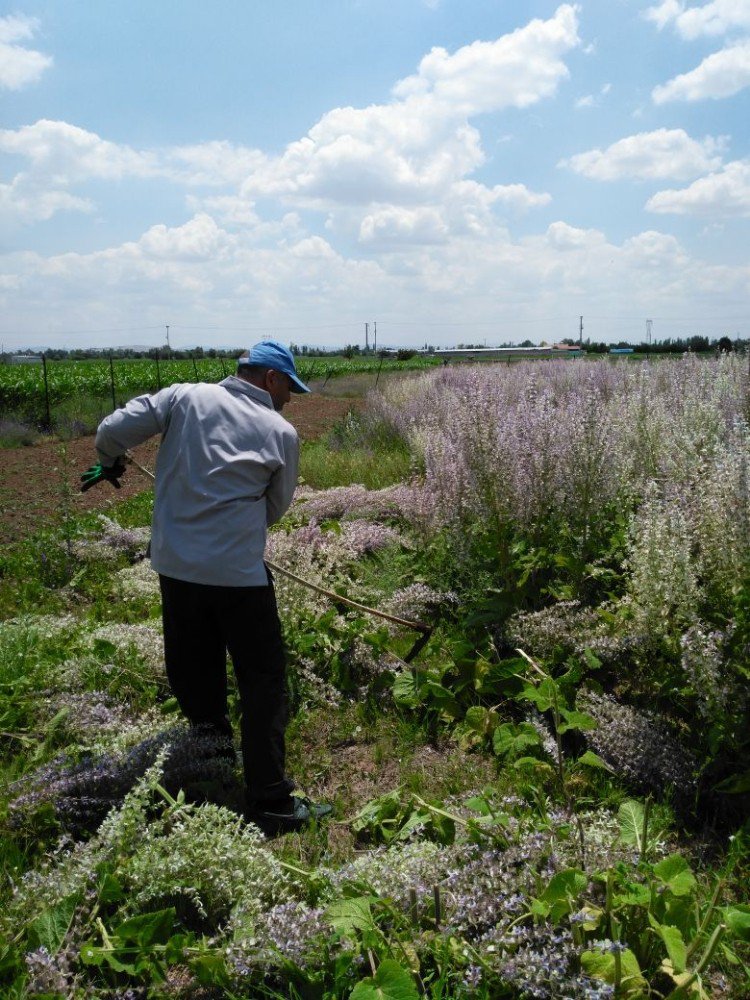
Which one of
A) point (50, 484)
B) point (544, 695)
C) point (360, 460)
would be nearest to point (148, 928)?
point (544, 695)

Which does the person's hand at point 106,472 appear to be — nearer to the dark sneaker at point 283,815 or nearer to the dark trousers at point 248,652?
the dark trousers at point 248,652

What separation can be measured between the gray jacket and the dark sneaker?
92cm

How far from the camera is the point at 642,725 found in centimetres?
315

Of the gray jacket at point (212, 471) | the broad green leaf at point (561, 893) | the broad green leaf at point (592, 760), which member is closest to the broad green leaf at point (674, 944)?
the broad green leaf at point (561, 893)

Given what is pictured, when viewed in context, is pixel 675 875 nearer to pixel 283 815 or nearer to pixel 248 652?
pixel 283 815

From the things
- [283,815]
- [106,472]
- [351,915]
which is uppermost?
[106,472]

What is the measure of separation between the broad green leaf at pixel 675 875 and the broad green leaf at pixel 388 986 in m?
0.77

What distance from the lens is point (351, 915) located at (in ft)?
6.96

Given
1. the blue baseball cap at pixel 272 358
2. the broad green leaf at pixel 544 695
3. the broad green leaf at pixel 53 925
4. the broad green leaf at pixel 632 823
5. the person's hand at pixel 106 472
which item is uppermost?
the blue baseball cap at pixel 272 358

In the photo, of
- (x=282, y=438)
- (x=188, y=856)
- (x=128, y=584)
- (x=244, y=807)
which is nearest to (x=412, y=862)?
(x=188, y=856)

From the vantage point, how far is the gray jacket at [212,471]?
3.02 metres

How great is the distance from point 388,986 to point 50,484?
31.2 feet

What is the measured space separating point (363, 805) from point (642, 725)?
4.04 ft

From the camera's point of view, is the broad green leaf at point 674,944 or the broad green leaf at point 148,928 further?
the broad green leaf at point 148,928
